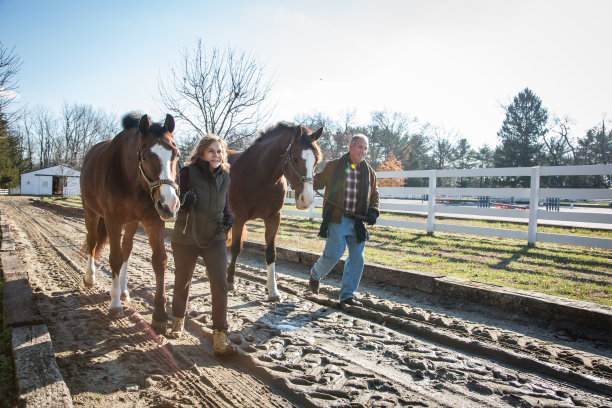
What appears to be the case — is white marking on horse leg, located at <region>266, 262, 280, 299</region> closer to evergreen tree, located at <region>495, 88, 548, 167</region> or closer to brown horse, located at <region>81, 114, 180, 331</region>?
brown horse, located at <region>81, 114, 180, 331</region>

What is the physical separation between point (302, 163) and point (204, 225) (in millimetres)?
1642

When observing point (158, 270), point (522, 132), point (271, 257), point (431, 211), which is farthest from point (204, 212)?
point (522, 132)

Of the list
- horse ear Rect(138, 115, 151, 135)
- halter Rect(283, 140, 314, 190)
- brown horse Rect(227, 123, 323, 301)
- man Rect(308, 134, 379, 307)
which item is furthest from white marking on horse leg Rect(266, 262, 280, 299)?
horse ear Rect(138, 115, 151, 135)

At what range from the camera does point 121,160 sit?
4.39 meters

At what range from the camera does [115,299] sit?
4.31m

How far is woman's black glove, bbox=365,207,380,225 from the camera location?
469 cm

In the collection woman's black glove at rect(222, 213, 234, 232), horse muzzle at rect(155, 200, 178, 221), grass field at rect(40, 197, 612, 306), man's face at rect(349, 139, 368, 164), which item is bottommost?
grass field at rect(40, 197, 612, 306)

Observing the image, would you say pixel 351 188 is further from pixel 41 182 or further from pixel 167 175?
pixel 41 182

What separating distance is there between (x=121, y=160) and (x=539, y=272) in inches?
242

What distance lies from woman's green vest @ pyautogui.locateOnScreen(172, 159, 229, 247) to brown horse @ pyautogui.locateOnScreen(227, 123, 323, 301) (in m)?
1.33

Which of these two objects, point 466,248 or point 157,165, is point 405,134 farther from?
point 157,165

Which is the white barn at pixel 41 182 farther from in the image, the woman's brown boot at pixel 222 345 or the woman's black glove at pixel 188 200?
the woman's brown boot at pixel 222 345

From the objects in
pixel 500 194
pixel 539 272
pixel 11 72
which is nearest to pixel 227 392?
pixel 539 272

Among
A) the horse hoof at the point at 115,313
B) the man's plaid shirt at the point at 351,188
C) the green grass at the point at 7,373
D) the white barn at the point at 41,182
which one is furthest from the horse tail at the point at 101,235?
the white barn at the point at 41,182
